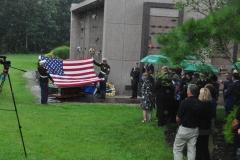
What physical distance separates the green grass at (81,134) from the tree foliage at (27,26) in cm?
5202

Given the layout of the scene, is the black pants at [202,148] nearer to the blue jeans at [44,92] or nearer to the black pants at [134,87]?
the blue jeans at [44,92]

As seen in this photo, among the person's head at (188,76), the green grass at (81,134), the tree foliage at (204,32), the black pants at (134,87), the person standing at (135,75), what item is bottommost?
the green grass at (81,134)

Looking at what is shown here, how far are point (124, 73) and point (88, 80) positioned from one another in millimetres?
2247

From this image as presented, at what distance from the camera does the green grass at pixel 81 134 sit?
28.8 ft

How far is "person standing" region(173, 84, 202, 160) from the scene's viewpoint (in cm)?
748

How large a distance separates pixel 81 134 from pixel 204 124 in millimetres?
3830

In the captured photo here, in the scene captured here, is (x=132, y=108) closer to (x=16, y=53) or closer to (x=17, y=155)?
(x=17, y=155)

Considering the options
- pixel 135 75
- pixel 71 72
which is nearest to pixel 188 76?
pixel 135 75

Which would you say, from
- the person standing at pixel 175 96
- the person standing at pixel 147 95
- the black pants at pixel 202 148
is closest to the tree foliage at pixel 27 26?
the person standing at pixel 147 95

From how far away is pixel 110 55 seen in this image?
19016mm

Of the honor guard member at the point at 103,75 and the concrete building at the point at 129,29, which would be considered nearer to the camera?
the honor guard member at the point at 103,75

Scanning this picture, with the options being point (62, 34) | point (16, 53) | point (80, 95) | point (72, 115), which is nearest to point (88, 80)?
point (80, 95)

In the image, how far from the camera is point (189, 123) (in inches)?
295

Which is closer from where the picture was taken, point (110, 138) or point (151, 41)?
point (110, 138)
